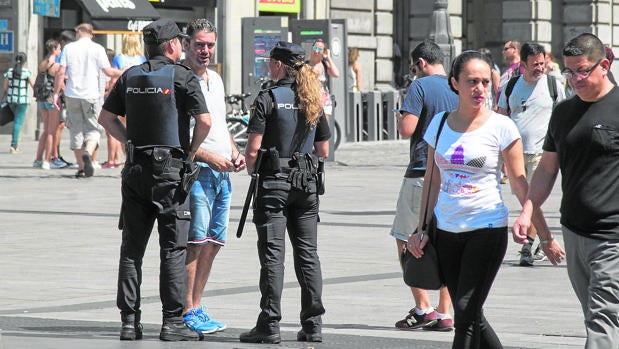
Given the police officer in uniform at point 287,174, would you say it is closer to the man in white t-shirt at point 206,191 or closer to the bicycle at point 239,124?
the man in white t-shirt at point 206,191

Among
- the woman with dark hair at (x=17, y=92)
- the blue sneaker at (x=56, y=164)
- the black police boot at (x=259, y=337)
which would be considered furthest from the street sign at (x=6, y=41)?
the black police boot at (x=259, y=337)

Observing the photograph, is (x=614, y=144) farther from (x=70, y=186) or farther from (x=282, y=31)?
(x=282, y=31)

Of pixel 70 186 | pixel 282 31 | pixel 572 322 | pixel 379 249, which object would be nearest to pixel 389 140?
pixel 282 31

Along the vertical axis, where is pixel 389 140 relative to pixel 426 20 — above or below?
below

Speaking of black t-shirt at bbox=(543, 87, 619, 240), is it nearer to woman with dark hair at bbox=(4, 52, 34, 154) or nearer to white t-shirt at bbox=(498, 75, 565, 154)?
white t-shirt at bbox=(498, 75, 565, 154)

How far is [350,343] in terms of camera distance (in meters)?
7.93

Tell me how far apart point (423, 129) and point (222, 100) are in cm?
115

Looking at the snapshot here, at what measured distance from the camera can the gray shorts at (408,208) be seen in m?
8.59

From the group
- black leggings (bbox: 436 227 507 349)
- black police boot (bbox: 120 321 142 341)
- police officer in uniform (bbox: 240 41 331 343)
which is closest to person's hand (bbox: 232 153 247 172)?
police officer in uniform (bbox: 240 41 331 343)

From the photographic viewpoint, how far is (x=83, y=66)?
1919cm

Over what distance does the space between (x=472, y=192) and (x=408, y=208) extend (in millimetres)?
2005

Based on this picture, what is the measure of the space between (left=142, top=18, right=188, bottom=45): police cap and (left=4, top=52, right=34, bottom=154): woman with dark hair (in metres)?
16.3

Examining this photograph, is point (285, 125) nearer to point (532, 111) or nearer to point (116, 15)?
point (532, 111)

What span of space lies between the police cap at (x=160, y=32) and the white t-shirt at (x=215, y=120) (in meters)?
0.35
